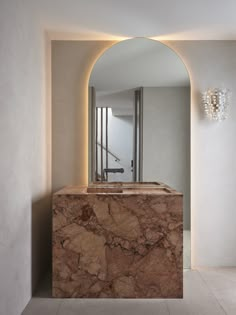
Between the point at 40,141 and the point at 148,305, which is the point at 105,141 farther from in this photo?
the point at 148,305

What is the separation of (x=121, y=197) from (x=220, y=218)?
128cm

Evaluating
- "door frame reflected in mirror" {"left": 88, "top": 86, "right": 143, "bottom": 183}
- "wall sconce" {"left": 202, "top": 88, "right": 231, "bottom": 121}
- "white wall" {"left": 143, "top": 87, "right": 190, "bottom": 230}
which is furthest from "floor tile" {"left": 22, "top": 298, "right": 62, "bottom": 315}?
"wall sconce" {"left": 202, "top": 88, "right": 231, "bottom": 121}

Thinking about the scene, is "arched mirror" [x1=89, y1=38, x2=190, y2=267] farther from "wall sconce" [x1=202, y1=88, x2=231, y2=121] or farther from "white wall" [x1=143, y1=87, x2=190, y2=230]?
"wall sconce" [x1=202, y1=88, x2=231, y2=121]

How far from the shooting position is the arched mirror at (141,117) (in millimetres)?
3295

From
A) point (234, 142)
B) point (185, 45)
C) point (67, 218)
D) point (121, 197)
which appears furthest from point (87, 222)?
point (185, 45)

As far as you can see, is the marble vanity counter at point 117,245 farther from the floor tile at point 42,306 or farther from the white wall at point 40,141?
the white wall at point 40,141

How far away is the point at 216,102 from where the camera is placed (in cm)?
324

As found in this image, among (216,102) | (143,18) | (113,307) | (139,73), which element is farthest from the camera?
(139,73)

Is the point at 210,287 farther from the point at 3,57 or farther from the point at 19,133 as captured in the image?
the point at 3,57

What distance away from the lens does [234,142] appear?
11.0 feet

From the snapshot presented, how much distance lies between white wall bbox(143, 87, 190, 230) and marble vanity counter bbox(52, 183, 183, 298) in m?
0.77

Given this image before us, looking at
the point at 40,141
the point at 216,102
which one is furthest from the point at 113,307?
the point at 216,102

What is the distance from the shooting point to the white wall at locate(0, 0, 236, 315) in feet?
6.80

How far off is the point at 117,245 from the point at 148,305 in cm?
47
